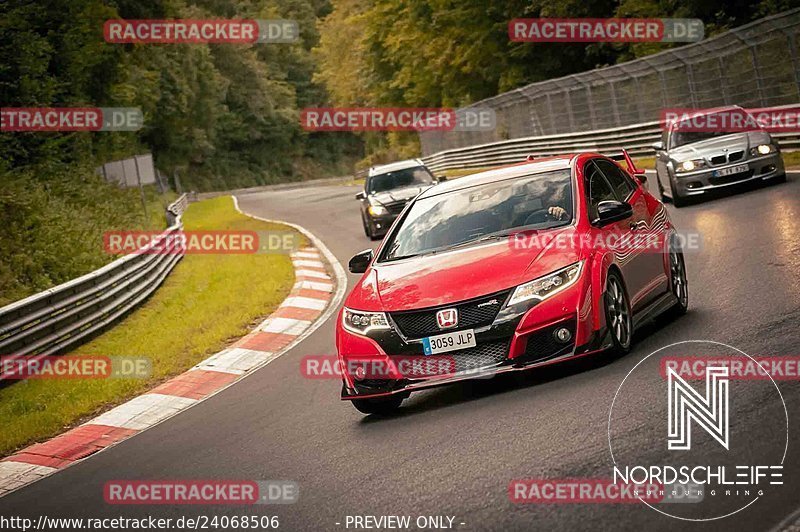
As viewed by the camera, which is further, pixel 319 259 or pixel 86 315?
pixel 319 259

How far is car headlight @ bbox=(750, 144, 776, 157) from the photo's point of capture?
1853 centimetres

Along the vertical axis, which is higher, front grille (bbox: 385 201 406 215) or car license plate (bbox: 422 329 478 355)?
front grille (bbox: 385 201 406 215)

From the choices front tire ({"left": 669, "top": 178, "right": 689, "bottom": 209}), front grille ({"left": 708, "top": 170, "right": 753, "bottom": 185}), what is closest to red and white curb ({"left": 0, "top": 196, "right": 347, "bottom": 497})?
front tire ({"left": 669, "top": 178, "right": 689, "bottom": 209})

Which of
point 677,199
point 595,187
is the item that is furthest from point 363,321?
point 677,199

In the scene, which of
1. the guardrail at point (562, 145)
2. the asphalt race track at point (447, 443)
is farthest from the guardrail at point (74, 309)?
the guardrail at point (562, 145)

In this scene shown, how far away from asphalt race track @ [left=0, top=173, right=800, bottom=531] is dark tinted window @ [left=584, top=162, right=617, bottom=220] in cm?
111

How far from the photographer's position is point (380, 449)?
7199 mm

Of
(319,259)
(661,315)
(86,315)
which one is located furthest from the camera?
(319,259)

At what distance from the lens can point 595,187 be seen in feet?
30.6

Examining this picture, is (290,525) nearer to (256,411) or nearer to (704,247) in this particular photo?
(256,411)

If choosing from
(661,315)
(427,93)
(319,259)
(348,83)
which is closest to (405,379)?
(661,315)

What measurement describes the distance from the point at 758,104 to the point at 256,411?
850 inches

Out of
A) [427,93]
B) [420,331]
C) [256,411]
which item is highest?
[427,93]

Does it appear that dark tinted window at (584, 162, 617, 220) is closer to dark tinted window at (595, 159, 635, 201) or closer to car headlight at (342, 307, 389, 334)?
dark tinted window at (595, 159, 635, 201)
